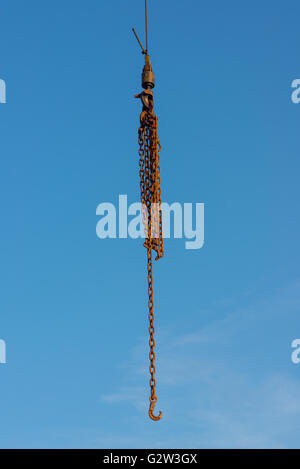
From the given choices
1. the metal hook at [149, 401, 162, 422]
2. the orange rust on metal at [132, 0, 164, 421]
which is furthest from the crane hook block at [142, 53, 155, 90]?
the metal hook at [149, 401, 162, 422]

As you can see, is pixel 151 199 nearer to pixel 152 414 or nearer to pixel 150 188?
pixel 150 188

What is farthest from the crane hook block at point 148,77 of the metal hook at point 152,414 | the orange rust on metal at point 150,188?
the metal hook at point 152,414

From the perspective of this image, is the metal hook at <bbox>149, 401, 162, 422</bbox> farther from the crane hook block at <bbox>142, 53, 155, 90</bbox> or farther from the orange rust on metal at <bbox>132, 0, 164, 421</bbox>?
the crane hook block at <bbox>142, 53, 155, 90</bbox>

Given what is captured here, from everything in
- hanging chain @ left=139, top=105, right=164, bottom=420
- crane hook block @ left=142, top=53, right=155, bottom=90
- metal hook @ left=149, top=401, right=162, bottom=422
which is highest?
crane hook block @ left=142, top=53, right=155, bottom=90

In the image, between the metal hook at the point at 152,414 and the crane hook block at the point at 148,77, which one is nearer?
the metal hook at the point at 152,414

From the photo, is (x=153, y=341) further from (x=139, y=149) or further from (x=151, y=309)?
(x=139, y=149)

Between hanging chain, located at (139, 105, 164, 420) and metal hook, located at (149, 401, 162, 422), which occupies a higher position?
hanging chain, located at (139, 105, 164, 420)

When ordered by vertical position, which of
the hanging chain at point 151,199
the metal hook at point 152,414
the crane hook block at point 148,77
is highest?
the crane hook block at point 148,77

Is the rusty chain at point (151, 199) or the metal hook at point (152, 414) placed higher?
the rusty chain at point (151, 199)

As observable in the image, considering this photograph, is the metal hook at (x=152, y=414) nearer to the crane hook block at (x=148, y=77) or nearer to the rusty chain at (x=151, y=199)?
the rusty chain at (x=151, y=199)

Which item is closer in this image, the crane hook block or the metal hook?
the metal hook
